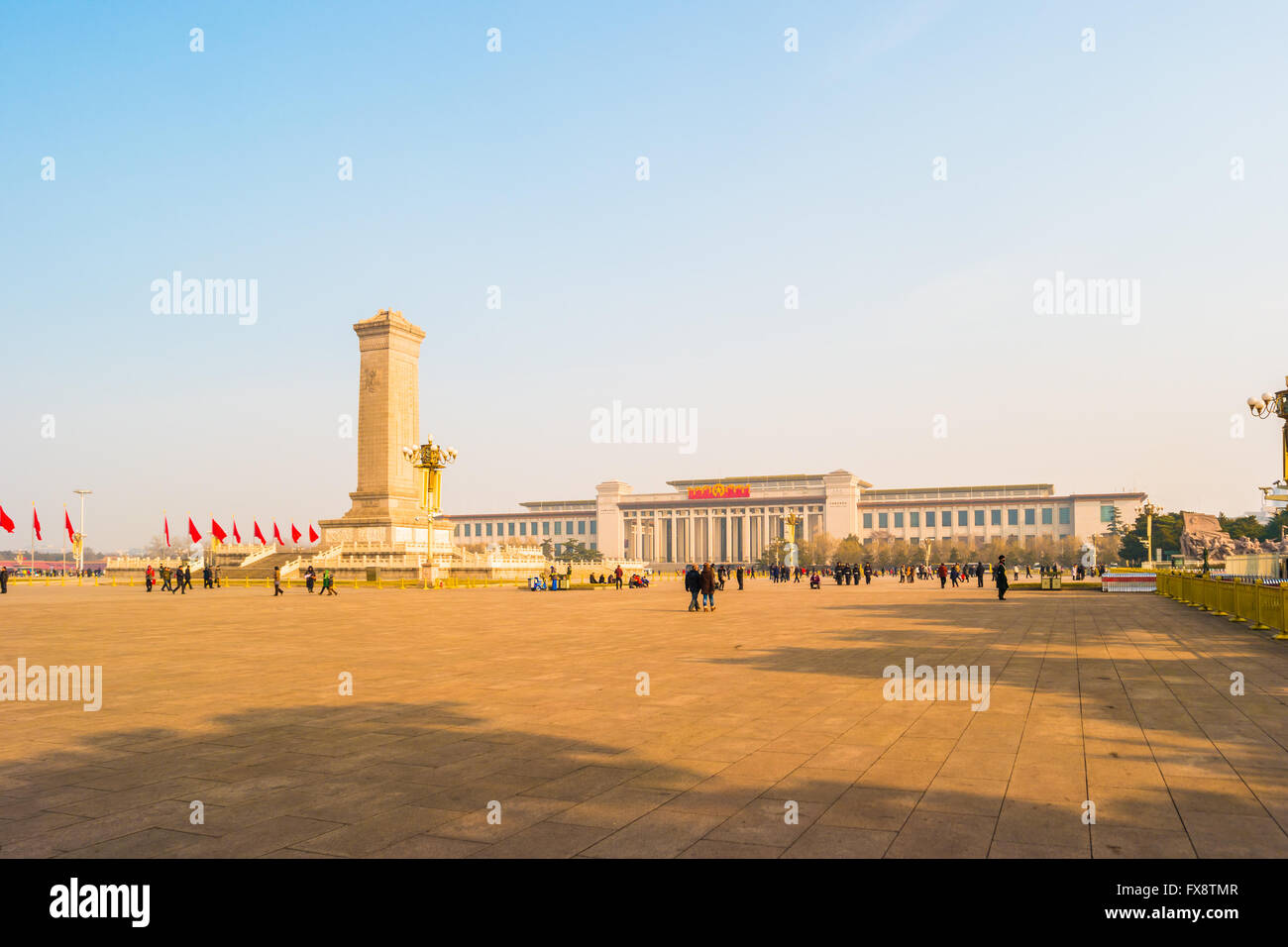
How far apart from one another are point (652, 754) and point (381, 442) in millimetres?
62559

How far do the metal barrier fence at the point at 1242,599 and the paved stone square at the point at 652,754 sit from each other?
3.89 feet

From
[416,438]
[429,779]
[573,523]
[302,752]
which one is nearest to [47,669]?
[302,752]

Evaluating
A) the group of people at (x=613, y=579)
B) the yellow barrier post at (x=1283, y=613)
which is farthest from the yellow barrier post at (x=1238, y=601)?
the group of people at (x=613, y=579)

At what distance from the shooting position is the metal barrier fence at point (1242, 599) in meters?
18.9

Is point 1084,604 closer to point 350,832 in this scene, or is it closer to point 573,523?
point 350,832

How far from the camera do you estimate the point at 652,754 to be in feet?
26.8

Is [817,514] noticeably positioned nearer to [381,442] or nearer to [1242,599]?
[381,442]

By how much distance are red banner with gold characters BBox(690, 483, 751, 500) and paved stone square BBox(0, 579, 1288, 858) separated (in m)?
163

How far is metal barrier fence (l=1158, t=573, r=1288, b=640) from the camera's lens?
1888 centimetres

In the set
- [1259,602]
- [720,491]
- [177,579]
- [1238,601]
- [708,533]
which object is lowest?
[708,533]

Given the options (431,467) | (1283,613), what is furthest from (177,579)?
(1283,613)

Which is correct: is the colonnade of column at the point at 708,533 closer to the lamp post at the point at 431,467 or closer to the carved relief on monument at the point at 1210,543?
the carved relief on monument at the point at 1210,543
